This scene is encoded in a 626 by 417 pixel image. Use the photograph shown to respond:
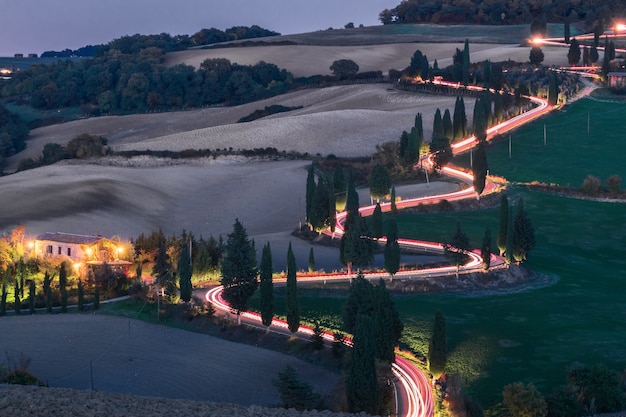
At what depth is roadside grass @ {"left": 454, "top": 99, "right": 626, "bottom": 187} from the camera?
84750 mm

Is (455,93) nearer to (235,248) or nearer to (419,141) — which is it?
(419,141)

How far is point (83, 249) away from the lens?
197 ft

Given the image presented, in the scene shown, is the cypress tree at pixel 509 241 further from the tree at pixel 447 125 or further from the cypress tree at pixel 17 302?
the tree at pixel 447 125

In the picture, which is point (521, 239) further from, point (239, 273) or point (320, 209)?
point (239, 273)

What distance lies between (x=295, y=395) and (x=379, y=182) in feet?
124

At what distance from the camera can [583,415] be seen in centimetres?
3638

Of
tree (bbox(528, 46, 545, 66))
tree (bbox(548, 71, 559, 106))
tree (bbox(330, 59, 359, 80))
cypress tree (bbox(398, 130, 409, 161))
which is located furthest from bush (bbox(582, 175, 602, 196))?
tree (bbox(330, 59, 359, 80))

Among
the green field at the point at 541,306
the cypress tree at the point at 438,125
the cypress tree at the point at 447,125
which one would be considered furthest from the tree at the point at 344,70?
the green field at the point at 541,306

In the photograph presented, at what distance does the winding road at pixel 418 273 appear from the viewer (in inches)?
1532

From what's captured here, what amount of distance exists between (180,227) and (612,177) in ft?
111

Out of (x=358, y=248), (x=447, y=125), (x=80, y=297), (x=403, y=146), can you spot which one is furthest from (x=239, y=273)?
(x=447, y=125)

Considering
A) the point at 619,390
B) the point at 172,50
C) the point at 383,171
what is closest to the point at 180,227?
the point at 383,171

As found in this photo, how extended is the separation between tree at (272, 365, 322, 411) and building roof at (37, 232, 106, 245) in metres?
25.8

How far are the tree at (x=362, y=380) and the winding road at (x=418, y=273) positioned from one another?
189 cm
